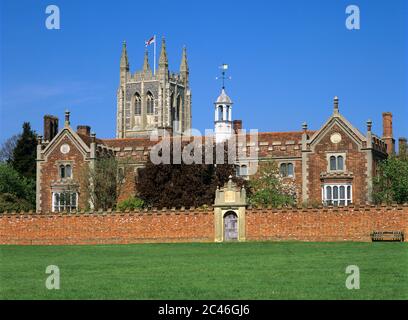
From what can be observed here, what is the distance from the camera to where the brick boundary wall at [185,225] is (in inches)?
2032

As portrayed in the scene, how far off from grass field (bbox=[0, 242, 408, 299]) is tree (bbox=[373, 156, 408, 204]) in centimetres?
2315

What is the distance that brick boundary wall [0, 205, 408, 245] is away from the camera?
169ft

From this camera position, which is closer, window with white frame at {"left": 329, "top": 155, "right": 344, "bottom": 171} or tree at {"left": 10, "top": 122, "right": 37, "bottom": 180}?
window with white frame at {"left": 329, "top": 155, "right": 344, "bottom": 171}

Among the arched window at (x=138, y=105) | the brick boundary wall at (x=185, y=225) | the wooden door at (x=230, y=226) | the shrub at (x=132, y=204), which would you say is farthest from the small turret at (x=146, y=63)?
the wooden door at (x=230, y=226)

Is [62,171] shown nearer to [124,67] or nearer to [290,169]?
[290,169]

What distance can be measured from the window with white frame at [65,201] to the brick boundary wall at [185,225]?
1451cm

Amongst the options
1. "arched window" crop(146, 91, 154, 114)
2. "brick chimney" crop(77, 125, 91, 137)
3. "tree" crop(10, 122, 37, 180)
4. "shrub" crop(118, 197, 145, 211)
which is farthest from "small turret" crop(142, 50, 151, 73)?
"shrub" crop(118, 197, 145, 211)

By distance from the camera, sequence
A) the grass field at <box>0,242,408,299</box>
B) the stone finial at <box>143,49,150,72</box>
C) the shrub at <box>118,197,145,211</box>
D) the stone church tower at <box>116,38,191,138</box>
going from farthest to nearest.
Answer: the stone finial at <box>143,49,150,72</box>, the stone church tower at <box>116,38,191,138</box>, the shrub at <box>118,197,145,211</box>, the grass field at <box>0,242,408,299</box>

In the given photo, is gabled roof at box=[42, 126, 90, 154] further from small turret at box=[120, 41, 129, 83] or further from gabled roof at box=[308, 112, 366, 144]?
small turret at box=[120, 41, 129, 83]

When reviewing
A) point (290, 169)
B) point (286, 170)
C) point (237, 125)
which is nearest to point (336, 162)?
point (290, 169)

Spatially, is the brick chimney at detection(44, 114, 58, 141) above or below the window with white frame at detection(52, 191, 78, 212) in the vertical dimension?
above

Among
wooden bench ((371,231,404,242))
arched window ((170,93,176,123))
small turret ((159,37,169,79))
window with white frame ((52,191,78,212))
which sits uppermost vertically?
small turret ((159,37,169,79))

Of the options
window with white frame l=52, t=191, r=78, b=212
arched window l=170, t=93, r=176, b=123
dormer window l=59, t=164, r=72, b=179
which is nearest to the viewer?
window with white frame l=52, t=191, r=78, b=212
